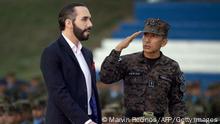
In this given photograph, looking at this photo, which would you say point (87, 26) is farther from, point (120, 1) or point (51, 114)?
point (120, 1)

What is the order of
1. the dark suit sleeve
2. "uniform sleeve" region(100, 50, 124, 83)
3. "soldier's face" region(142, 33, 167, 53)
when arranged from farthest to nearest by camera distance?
1. "soldier's face" region(142, 33, 167, 53)
2. "uniform sleeve" region(100, 50, 124, 83)
3. the dark suit sleeve

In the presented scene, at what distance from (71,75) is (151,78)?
780 mm

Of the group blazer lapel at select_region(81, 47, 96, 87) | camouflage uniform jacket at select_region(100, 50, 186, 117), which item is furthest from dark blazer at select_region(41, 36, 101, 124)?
camouflage uniform jacket at select_region(100, 50, 186, 117)

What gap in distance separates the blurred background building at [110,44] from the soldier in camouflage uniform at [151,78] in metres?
1.58

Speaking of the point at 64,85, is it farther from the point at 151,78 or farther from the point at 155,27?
the point at 155,27

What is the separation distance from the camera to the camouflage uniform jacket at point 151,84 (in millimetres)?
6680

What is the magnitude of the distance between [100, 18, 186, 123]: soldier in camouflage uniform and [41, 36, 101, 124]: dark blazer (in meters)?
0.50

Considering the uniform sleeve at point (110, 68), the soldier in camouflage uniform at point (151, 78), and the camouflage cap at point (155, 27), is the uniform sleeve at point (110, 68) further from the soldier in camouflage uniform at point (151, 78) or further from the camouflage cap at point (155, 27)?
the camouflage cap at point (155, 27)

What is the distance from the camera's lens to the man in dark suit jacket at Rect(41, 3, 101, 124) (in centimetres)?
613

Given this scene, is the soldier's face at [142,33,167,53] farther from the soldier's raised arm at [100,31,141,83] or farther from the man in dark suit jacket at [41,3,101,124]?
the man in dark suit jacket at [41,3,101,124]

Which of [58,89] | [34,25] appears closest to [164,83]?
[58,89]

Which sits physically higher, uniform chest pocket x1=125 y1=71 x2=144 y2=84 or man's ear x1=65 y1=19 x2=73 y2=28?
man's ear x1=65 y1=19 x2=73 y2=28

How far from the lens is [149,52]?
6699mm

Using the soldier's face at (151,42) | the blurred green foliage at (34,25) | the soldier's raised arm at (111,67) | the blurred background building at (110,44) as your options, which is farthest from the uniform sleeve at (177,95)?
the blurred green foliage at (34,25)
